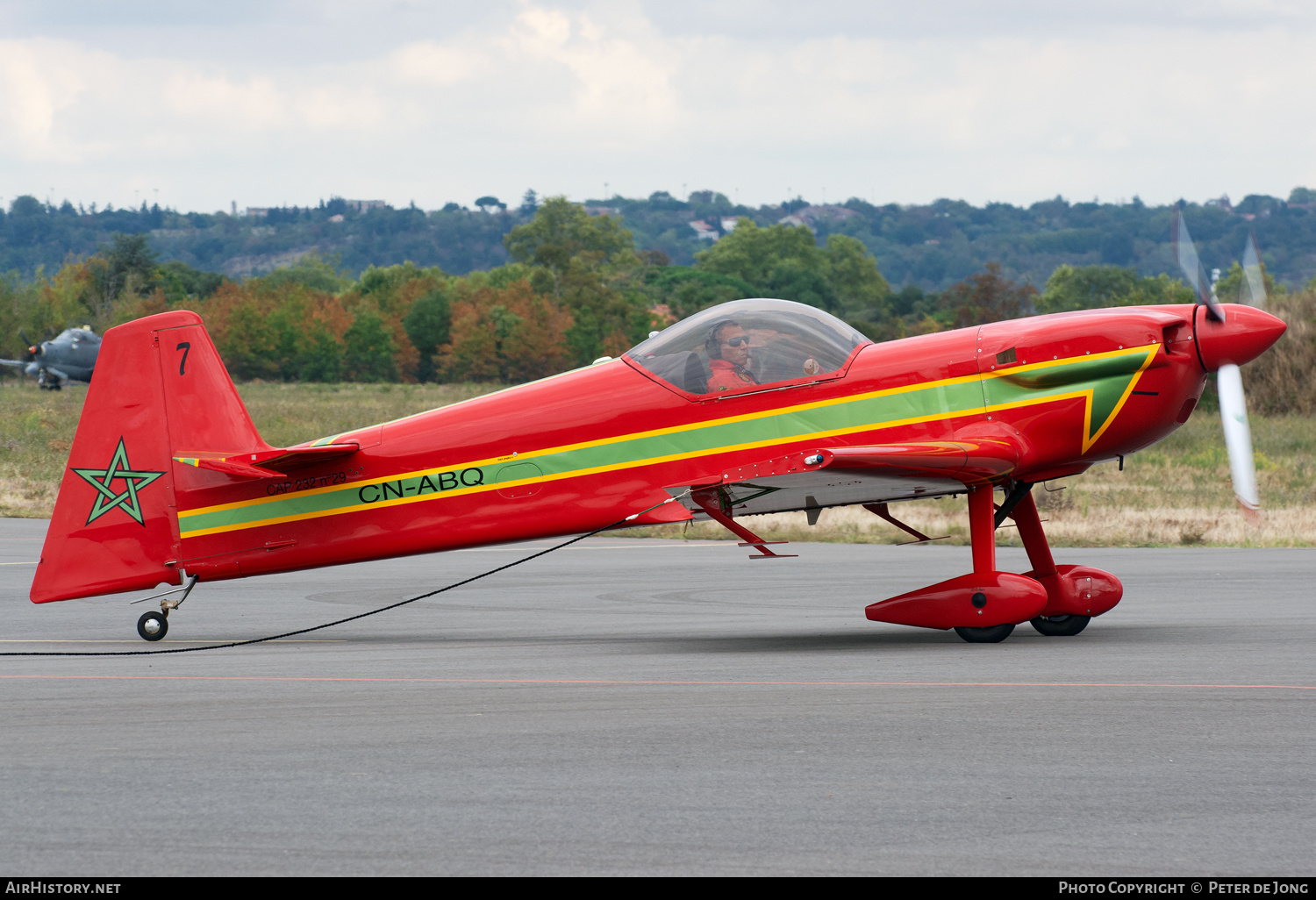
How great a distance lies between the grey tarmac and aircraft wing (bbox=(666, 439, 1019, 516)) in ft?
3.72

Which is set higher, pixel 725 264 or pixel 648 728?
pixel 725 264

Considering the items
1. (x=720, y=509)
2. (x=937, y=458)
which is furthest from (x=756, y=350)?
(x=937, y=458)

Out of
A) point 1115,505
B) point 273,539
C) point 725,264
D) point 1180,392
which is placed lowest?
point 1115,505

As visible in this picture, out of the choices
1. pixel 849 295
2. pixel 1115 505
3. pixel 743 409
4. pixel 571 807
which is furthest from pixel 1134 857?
pixel 849 295

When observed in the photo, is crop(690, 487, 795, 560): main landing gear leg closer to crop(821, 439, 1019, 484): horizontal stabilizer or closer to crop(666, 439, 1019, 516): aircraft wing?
crop(666, 439, 1019, 516): aircraft wing

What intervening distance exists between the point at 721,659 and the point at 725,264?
157218mm

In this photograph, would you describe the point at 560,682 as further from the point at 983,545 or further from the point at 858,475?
the point at 983,545

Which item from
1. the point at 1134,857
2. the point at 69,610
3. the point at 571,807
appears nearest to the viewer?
the point at 1134,857

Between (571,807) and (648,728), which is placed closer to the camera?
(571,807)

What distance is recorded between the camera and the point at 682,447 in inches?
402

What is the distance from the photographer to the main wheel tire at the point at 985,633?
32.3ft

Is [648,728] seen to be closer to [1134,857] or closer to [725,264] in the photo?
[1134,857]

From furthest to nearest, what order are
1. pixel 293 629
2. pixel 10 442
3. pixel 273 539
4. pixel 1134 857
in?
pixel 10 442
pixel 293 629
pixel 273 539
pixel 1134 857

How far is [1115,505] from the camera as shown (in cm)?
2466
